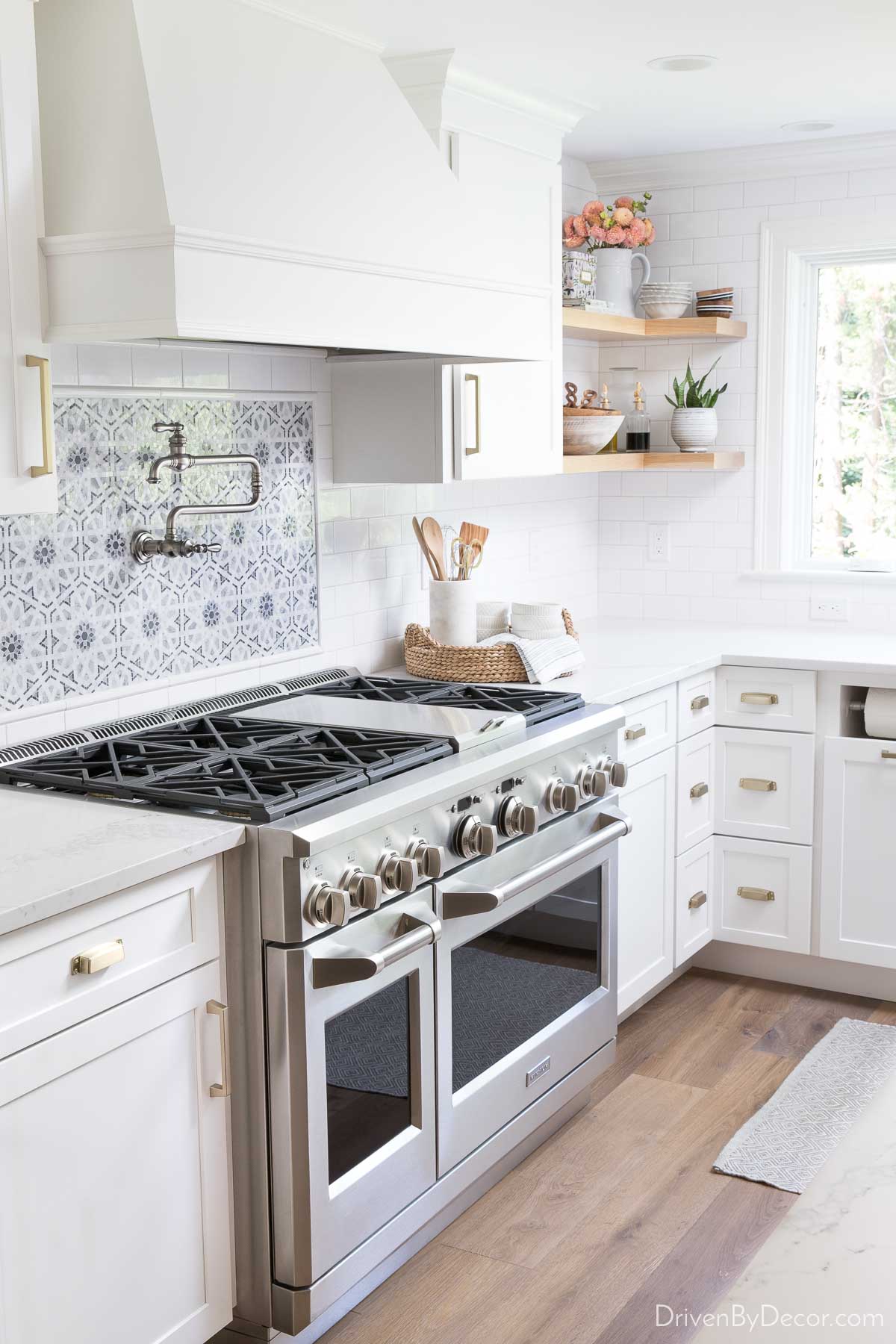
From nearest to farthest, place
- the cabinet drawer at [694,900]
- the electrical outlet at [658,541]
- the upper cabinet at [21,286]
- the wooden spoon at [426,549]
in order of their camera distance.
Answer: the upper cabinet at [21,286] → the wooden spoon at [426,549] → the cabinet drawer at [694,900] → the electrical outlet at [658,541]

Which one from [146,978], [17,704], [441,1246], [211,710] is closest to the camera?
[146,978]

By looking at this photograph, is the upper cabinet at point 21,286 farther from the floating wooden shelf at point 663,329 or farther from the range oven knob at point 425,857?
the floating wooden shelf at point 663,329

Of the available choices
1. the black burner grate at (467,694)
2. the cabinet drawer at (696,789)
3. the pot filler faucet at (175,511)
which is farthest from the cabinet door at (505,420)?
the cabinet drawer at (696,789)

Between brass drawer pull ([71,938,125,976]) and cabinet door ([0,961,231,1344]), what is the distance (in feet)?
0.25

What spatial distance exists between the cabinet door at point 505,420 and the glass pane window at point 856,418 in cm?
114

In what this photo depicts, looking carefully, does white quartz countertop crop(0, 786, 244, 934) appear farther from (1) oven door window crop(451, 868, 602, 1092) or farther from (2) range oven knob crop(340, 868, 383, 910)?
(1) oven door window crop(451, 868, 602, 1092)

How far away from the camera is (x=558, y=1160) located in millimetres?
2949

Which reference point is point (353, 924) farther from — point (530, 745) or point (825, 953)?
point (825, 953)

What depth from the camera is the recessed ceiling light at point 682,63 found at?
309 cm

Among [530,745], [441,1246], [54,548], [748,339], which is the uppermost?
[748,339]

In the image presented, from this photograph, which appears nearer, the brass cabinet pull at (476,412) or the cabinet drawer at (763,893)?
the brass cabinet pull at (476,412)

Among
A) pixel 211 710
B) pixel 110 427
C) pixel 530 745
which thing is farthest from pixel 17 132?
pixel 530 745

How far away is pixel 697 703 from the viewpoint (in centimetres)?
371

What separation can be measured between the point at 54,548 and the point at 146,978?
947 mm
